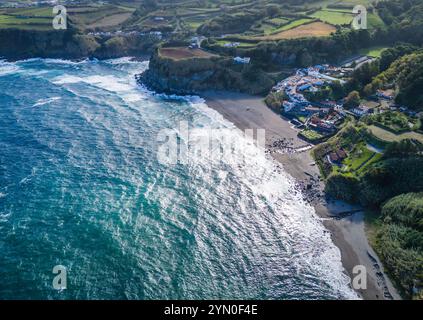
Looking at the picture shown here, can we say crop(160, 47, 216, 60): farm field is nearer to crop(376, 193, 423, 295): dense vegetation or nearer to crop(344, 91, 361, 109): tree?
crop(344, 91, 361, 109): tree

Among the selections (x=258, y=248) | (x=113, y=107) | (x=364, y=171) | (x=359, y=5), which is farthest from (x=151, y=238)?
(x=359, y=5)

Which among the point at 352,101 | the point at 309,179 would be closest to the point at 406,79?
the point at 352,101

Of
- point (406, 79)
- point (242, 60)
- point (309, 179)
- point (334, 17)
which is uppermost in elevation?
point (334, 17)

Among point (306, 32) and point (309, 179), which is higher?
point (306, 32)

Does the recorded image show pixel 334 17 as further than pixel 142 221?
Yes

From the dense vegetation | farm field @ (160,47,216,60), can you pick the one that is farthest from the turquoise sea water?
farm field @ (160,47,216,60)

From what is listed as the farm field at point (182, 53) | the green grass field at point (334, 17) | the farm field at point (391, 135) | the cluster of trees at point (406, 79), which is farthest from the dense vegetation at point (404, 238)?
the green grass field at point (334, 17)

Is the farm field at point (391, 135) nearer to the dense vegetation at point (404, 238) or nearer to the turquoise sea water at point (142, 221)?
the dense vegetation at point (404, 238)

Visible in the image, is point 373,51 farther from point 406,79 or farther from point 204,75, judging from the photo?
point 204,75
